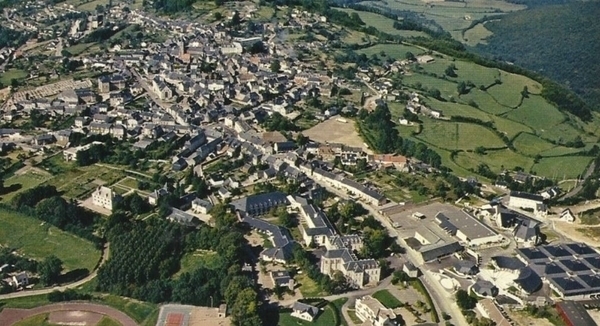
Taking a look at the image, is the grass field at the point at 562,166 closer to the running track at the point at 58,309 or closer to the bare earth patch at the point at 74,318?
the running track at the point at 58,309

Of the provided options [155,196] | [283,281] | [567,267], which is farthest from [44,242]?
[567,267]

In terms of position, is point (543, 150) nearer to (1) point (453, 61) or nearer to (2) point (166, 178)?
(1) point (453, 61)

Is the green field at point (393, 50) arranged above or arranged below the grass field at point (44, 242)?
below

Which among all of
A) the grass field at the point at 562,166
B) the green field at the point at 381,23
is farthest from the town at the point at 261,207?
the green field at the point at 381,23

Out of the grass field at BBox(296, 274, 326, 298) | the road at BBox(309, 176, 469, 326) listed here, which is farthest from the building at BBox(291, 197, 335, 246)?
the road at BBox(309, 176, 469, 326)

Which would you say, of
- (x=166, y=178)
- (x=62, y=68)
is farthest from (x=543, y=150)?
(x=62, y=68)

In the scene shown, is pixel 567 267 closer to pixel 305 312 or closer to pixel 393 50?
pixel 305 312

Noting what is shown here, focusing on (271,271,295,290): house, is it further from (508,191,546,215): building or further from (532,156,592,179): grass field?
(532,156,592,179): grass field
